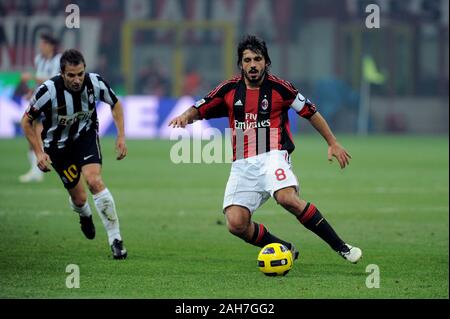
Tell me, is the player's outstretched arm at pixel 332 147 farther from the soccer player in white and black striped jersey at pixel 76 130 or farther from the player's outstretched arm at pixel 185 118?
the soccer player in white and black striped jersey at pixel 76 130

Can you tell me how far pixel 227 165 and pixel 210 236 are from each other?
36.5 ft

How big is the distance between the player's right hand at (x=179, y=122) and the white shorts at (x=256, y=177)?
621 mm

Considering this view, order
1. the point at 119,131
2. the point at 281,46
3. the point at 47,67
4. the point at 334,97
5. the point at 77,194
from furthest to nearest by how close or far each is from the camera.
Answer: the point at 281,46
the point at 334,97
the point at 47,67
the point at 77,194
the point at 119,131

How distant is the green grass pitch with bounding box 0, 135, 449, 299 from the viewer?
877 centimetres

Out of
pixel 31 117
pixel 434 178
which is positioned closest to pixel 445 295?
pixel 31 117

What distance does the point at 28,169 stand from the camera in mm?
20766

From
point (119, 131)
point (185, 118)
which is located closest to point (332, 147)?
point (185, 118)

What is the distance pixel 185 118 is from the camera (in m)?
9.63

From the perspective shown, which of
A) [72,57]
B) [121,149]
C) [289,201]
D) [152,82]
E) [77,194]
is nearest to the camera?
[289,201]

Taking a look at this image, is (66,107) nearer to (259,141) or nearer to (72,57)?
(72,57)

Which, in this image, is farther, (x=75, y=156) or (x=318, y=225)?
(x=75, y=156)

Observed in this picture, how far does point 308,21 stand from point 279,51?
1.50 meters

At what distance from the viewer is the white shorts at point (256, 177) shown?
378 inches
